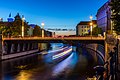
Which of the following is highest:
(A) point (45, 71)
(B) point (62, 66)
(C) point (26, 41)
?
(C) point (26, 41)

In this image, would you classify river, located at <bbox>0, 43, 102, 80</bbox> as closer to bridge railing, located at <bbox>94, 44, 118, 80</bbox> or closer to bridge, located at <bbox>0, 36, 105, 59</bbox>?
bridge, located at <bbox>0, 36, 105, 59</bbox>

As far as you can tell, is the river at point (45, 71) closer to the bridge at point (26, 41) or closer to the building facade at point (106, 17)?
the bridge at point (26, 41)

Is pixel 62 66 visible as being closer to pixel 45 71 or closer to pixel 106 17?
pixel 45 71

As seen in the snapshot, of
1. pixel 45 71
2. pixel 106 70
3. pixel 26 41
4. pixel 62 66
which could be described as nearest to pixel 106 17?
pixel 26 41

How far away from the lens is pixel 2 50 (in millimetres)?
82438

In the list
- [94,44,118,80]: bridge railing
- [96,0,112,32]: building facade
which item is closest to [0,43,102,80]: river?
[94,44,118,80]: bridge railing

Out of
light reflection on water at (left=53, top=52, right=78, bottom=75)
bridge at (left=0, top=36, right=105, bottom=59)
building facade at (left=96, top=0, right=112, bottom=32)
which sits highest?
building facade at (left=96, top=0, right=112, bottom=32)

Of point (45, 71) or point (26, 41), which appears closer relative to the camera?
point (45, 71)

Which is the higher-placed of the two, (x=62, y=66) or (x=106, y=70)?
(x=106, y=70)

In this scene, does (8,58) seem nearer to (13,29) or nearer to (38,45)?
(13,29)

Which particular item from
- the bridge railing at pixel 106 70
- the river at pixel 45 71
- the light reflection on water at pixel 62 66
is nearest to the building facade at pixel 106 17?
the light reflection on water at pixel 62 66

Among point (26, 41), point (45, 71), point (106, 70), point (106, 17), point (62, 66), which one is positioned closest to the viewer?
point (106, 70)

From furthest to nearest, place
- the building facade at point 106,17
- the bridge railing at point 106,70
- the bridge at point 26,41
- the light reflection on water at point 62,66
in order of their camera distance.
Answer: the building facade at point 106,17 → the bridge at point 26,41 → the light reflection on water at point 62,66 → the bridge railing at point 106,70

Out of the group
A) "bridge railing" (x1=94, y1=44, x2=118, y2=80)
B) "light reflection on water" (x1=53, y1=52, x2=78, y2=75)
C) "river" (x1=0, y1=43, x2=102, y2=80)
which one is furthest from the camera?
"light reflection on water" (x1=53, y1=52, x2=78, y2=75)
